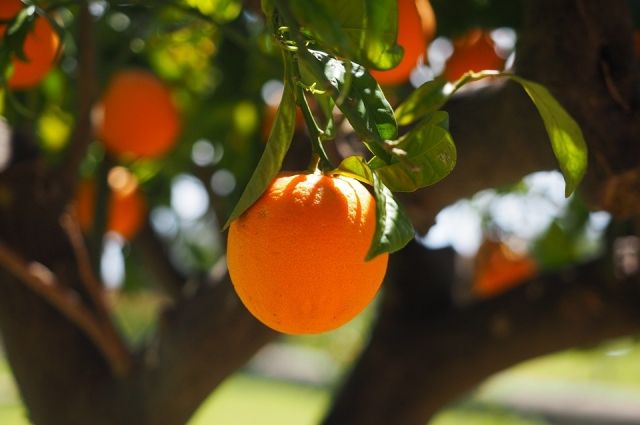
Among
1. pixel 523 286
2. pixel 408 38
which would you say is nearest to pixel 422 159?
pixel 408 38

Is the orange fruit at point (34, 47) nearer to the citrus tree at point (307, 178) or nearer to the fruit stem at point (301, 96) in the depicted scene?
the citrus tree at point (307, 178)

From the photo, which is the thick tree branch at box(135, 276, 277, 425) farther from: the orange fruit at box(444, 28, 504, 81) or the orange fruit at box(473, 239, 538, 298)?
the orange fruit at box(473, 239, 538, 298)

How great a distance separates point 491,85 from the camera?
0.92 m

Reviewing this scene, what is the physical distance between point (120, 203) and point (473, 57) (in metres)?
0.60

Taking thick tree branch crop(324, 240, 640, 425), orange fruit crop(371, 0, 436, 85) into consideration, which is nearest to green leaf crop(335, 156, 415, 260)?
orange fruit crop(371, 0, 436, 85)

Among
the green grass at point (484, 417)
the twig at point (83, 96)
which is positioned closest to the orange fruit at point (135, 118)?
the twig at point (83, 96)

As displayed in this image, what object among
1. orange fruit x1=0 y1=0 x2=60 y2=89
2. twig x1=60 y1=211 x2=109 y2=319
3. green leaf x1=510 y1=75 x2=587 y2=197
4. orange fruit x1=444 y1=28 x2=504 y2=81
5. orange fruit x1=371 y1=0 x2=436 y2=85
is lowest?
twig x1=60 y1=211 x2=109 y2=319

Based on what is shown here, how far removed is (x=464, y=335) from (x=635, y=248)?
277mm

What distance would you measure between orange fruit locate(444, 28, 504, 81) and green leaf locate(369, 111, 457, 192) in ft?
1.87

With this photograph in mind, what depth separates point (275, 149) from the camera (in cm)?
52

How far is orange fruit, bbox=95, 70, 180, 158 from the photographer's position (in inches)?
50.9

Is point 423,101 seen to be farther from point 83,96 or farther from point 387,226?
point 83,96

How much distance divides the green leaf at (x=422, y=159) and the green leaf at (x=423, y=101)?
0.10m

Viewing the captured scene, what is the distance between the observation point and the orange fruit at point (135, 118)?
4.24 ft
